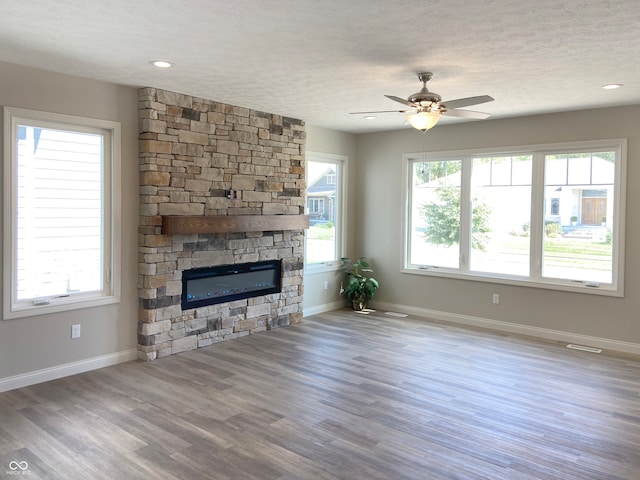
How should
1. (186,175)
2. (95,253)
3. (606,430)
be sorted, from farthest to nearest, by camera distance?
(186,175)
(95,253)
(606,430)

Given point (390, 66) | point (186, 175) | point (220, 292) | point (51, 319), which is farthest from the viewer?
point (220, 292)

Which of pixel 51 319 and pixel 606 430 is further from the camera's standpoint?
pixel 51 319

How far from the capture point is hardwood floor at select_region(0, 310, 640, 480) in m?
2.91

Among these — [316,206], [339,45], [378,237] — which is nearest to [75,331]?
[339,45]

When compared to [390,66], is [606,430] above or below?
below

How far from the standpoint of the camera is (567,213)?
5805 mm

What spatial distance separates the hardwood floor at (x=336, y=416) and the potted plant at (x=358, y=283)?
182cm

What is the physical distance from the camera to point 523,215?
6.14 metres

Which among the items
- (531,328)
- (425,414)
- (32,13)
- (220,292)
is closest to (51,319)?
(220,292)

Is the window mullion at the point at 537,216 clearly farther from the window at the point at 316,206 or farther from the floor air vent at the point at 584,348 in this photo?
the window at the point at 316,206

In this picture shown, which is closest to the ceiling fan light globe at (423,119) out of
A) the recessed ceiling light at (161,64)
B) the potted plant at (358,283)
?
the recessed ceiling light at (161,64)

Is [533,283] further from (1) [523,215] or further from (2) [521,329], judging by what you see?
(1) [523,215]

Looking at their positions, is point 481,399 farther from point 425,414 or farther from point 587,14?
point 587,14

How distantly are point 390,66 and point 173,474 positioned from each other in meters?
3.20
